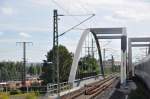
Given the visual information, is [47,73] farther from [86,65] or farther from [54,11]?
[54,11]

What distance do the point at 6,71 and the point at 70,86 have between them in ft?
345

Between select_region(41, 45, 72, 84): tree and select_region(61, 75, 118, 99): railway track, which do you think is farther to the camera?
select_region(41, 45, 72, 84): tree

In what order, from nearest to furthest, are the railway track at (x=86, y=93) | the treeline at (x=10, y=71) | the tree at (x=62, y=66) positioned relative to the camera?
the railway track at (x=86, y=93)
the tree at (x=62, y=66)
the treeline at (x=10, y=71)

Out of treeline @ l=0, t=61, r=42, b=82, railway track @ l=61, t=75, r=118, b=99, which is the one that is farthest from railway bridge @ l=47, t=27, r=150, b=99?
treeline @ l=0, t=61, r=42, b=82

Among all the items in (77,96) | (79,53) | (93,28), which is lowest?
(77,96)

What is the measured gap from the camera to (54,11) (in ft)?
155

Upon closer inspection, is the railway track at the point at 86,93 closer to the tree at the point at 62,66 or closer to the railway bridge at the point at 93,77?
the railway bridge at the point at 93,77

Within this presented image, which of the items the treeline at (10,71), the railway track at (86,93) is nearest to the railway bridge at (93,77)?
the railway track at (86,93)

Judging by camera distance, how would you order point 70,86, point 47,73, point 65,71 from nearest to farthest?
point 70,86 → point 47,73 → point 65,71

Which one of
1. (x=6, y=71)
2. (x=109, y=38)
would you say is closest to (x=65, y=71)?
(x=109, y=38)

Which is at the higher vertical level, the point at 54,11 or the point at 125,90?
the point at 54,11

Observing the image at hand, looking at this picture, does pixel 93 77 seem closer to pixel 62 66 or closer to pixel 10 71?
pixel 62 66

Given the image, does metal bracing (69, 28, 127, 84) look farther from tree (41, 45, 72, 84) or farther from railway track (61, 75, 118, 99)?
tree (41, 45, 72, 84)

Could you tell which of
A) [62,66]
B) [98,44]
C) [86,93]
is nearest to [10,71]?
[98,44]
